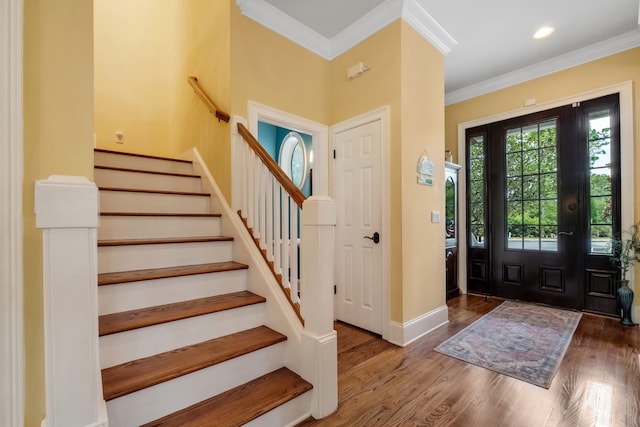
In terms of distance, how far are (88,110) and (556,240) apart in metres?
4.46

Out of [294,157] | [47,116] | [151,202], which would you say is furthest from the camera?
[294,157]

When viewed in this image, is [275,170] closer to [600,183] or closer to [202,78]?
[202,78]

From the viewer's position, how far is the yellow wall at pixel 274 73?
2.49 metres

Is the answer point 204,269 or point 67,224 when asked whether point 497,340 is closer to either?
point 204,269

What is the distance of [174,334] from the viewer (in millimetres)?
1551

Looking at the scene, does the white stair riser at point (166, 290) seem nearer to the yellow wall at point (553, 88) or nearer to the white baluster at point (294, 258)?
the white baluster at point (294, 258)

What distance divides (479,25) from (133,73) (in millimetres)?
4133

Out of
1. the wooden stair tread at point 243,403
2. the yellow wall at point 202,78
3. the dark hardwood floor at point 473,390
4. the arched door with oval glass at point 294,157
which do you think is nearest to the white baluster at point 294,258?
the wooden stair tread at point 243,403

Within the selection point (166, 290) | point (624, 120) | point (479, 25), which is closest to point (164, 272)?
point (166, 290)

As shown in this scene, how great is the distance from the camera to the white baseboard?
2.48 metres

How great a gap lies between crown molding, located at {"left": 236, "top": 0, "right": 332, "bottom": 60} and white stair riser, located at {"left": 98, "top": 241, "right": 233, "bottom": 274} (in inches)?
80.1

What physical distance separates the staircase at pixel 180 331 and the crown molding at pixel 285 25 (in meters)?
1.78

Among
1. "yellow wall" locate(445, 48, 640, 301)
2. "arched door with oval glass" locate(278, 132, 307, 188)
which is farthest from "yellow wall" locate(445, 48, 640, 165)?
"arched door with oval glass" locate(278, 132, 307, 188)

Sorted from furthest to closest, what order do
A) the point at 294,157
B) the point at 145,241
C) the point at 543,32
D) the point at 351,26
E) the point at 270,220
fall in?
the point at 294,157, the point at 543,32, the point at 351,26, the point at 270,220, the point at 145,241
